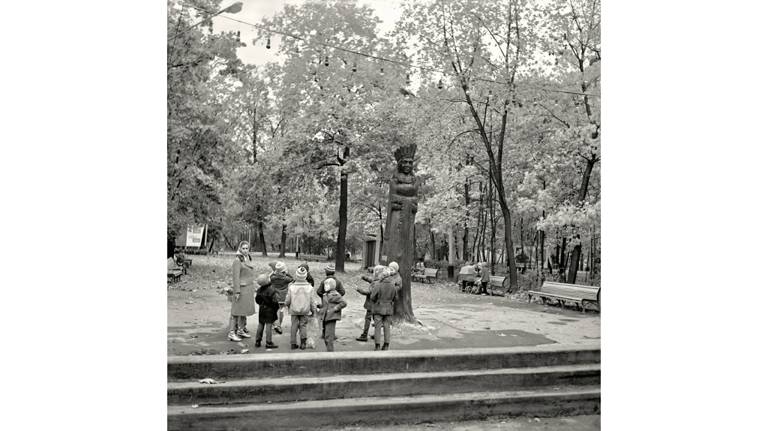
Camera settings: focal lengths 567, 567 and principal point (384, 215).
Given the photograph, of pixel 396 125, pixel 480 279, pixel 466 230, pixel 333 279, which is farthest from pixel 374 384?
pixel 466 230

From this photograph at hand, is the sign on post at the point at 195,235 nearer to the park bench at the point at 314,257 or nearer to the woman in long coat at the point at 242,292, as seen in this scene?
the woman in long coat at the point at 242,292

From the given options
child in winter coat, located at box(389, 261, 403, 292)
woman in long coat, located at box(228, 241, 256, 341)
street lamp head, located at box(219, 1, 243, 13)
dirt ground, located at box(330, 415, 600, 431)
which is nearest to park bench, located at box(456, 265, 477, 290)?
child in winter coat, located at box(389, 261, 403, 292)

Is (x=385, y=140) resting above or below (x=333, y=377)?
above

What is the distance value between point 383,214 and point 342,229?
62 cm

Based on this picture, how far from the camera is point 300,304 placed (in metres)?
5.59

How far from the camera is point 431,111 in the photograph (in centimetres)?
696

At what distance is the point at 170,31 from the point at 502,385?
450 centimetres

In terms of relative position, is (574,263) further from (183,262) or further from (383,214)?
(183,262)

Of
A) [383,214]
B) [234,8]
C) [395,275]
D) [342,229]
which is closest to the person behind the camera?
[234,8]

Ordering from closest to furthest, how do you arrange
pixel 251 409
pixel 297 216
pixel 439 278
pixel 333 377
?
pixel 251 409, pixel 333 377, pixel 297 216, pixel 439 278

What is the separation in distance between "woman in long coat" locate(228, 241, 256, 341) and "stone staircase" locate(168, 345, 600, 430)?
75 centimetres
